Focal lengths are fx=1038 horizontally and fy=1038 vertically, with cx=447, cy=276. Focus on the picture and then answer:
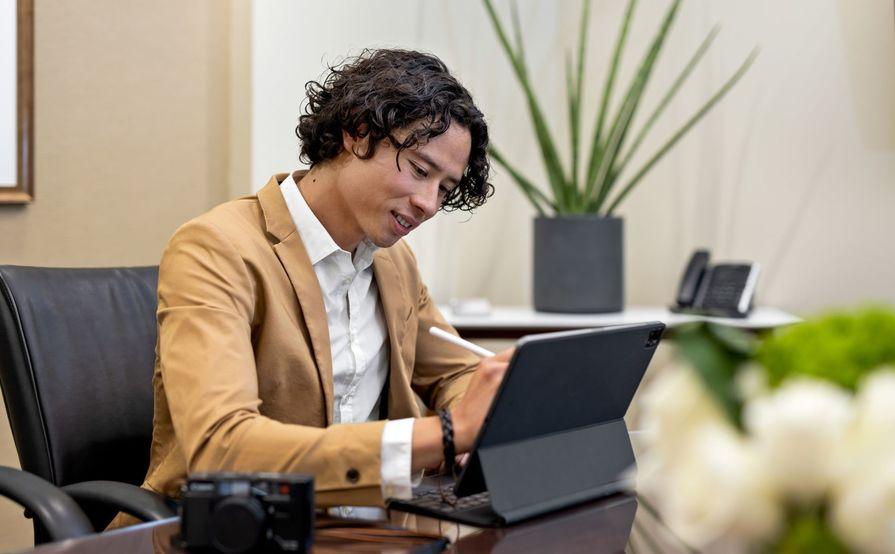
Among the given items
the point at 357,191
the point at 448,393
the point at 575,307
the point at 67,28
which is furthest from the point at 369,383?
the point at 67,28

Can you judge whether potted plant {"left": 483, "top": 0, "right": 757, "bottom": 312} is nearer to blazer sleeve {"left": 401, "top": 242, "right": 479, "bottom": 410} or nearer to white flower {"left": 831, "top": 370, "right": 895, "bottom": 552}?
blazer sleeve {"left": 401, "top": 242, "right": 479, "bottom": 410}

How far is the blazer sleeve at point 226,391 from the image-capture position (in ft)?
4.54

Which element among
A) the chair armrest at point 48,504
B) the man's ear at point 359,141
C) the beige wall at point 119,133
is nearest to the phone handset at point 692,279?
the beige wall at point 119,133

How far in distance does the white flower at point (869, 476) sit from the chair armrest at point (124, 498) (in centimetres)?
115

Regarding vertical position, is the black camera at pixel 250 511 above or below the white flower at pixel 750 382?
below

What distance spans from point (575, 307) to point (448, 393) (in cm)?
123

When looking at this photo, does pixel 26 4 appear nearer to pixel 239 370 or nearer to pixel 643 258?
pixel 239 370

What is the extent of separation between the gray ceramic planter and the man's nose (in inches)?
52.5

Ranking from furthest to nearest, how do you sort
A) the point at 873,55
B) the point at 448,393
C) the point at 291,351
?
the point at 873,55
the point at 448,393
the point at 291,351

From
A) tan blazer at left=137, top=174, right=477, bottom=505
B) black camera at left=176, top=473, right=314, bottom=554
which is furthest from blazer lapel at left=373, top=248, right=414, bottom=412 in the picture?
black camera at left=176, top=473, right=314, bottom=554

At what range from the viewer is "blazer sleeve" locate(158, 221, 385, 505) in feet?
4.54

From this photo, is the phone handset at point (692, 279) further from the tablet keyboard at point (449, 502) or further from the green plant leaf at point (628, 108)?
the tablet keyboard at point (449, 502)

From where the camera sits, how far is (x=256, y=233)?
1.77 metres

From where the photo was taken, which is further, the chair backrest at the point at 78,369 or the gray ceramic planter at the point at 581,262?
the gray ceramic planter at the point at 581,262
